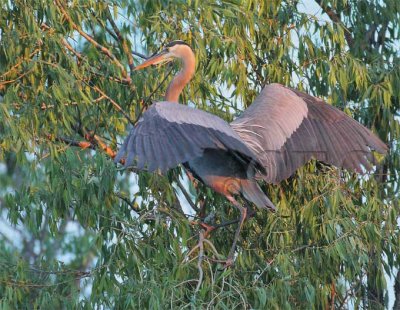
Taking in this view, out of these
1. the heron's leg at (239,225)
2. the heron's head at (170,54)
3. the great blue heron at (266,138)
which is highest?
the heron's head at (170,54)

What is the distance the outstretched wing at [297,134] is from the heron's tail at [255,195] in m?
0.11

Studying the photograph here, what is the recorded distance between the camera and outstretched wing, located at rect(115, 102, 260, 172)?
4914 mm

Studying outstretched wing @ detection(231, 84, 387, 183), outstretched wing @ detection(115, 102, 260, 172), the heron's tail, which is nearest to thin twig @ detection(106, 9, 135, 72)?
outstretched wing @ detection(231, 84, 387, 183)

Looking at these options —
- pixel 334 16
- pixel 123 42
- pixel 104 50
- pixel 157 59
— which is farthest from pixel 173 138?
pixel 334 16

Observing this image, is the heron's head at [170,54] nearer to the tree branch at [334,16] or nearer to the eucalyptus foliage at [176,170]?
the eucalyptus foliage at [176,170]

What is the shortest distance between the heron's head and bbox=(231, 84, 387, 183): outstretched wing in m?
0.46

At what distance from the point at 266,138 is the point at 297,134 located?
251 mm

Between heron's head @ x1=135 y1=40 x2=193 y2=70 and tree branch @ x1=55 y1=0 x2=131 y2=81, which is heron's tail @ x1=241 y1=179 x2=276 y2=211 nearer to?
heron's head @ x1=135 y1=40 x2=193 y2=70

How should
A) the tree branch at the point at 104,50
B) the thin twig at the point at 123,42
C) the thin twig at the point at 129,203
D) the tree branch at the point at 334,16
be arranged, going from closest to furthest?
the thin twig at the point at 129,203
the tree branch at the point at 104,50
the thin twig at the point at 123,42
the tree branch at the point at 334,16

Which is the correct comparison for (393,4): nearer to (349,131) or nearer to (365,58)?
(365,58)

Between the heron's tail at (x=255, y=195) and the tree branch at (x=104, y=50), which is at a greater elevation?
the tree branch at (x=104, y=50)

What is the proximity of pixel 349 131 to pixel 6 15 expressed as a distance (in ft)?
6.43

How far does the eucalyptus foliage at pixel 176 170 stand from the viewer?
523 cm

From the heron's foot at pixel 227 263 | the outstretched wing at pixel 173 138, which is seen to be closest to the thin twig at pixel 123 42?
the outstretched wing at pixel 173 138
